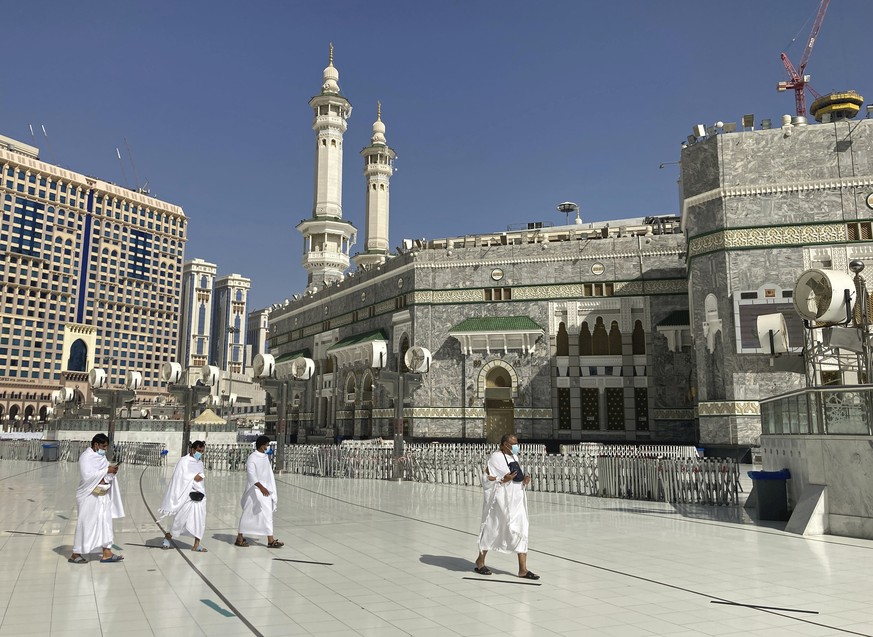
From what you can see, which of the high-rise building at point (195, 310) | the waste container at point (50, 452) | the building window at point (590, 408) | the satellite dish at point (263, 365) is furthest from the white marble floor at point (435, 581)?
the high-rise building at point (195, 310)

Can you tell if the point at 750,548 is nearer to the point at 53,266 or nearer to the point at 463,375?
the point at 463,375

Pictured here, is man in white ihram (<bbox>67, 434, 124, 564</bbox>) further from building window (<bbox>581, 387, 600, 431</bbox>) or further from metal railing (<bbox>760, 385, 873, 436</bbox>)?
building window (<bbox>581, 387, 600, 431</bbox>)

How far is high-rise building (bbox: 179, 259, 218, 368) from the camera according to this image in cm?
17212

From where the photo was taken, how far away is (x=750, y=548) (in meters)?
9.21

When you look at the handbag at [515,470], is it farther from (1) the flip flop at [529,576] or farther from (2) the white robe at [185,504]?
(2) the white robe at [185,504]

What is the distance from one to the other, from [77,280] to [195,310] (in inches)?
2859

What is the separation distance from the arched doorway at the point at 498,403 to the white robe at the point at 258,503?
71.4 feet

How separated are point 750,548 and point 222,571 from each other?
268 inches

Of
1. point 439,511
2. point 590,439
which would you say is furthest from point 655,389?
point 439,511

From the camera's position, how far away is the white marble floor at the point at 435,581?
557cm

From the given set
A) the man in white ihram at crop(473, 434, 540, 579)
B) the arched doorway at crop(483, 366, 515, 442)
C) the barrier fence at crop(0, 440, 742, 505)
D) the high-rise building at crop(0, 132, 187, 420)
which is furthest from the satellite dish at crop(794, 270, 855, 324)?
the high-rise building at crop(0, 132, 187, 420)

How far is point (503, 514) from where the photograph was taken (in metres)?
7.53

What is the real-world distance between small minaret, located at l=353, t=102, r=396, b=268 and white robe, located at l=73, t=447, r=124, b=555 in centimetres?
4226

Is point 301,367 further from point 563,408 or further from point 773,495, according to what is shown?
point 773,495
